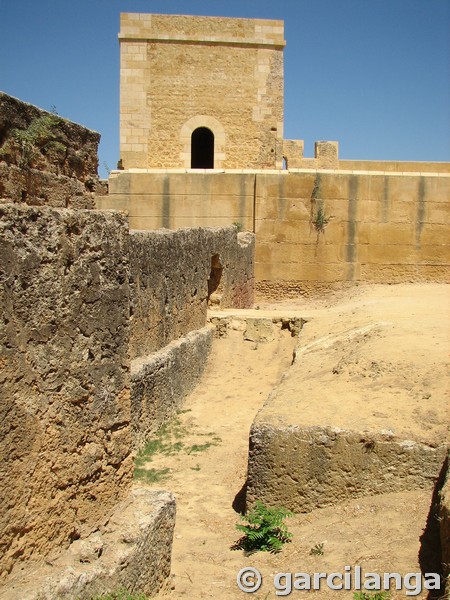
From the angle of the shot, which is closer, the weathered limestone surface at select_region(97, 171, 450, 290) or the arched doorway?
the weathered limestone surface at select_region(97, 171, 450, 290)

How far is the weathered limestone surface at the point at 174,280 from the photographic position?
6688 mm

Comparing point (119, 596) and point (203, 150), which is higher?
point (203, 150)

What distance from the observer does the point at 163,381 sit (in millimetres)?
7059

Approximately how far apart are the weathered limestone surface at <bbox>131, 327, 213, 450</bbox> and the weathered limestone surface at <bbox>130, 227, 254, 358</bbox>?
6.3 inches

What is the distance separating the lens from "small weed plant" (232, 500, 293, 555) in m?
4.18

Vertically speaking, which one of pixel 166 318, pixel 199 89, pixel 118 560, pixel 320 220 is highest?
pixel 199 89

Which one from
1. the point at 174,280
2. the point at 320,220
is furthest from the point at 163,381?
the point at 320,220

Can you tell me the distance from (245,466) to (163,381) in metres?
1.53

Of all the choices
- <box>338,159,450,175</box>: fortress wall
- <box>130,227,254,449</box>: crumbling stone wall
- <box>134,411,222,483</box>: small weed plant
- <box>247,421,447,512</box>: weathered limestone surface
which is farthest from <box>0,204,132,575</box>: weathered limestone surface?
<box>338,159,450,175</box>: fortress wall

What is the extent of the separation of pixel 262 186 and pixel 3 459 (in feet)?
37.5

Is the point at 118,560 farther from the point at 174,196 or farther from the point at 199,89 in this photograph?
the point at 199,89

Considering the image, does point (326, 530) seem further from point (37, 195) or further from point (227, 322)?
point (227, 322)

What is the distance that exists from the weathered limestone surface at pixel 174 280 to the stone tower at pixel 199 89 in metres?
5.19

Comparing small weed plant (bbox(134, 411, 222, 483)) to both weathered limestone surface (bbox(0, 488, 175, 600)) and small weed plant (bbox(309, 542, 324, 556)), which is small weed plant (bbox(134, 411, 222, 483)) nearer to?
small weed plant (bbox(309, 542, 324, 556))
